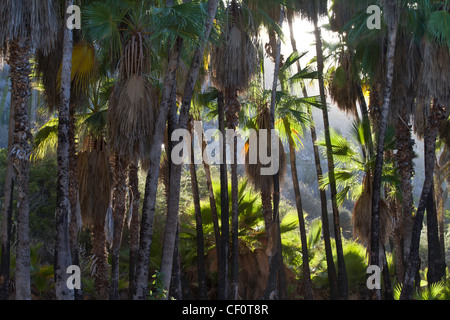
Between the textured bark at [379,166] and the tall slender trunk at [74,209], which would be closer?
the tall slender trunk at [74,209]

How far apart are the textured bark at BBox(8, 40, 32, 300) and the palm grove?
0.03m

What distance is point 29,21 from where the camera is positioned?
11.6 metres

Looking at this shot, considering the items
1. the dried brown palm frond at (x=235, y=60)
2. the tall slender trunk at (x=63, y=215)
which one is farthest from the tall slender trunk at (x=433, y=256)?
the tall slender trunk at (x=63, y=215)

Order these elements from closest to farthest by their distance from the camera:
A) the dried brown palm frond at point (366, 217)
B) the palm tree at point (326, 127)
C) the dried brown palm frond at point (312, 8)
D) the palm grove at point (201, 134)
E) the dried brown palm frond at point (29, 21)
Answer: the dried brown palm frond at point (29, 21) → the palm grove at point (201, 134) → the dried brown palm frond at point (366, 217) → the palm tree at point (326, 127) → the dried brown palm frond at point (312, 8)

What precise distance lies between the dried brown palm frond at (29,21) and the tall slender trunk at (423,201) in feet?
30.6

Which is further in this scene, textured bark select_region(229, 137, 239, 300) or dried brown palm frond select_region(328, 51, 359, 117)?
Answer: dried brown palm frond select_region(328, 51, 359, 117)

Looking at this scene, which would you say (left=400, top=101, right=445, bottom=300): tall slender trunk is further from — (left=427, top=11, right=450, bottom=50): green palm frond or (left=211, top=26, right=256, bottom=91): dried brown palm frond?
(left=211, top=26, right=256, bottom=91): dried brown palm frond

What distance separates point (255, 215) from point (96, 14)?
33.2 feet

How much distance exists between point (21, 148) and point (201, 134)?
8.31 m

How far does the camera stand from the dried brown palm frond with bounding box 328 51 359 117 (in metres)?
19.1

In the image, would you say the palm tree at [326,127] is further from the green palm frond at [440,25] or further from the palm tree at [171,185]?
the palm tree at [171,185]

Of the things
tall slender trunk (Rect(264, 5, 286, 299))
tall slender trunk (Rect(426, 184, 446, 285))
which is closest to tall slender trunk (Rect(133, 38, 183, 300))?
tall slender trunk (Rect(264, 5, 286, 299))

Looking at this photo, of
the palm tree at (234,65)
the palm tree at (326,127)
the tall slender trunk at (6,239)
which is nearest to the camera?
the tall slender trunk at (6,239)

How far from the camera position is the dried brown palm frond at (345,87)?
19078 millimetres
